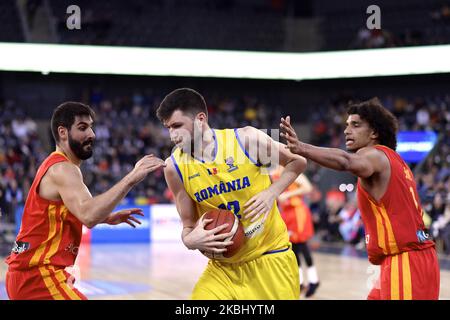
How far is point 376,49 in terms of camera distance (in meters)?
19.1

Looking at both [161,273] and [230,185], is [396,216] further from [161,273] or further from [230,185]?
[161,273]

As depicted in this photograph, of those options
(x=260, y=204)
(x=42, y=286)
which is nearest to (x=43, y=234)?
(x=42, y=286)

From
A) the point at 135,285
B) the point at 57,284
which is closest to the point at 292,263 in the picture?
the point at 57,284

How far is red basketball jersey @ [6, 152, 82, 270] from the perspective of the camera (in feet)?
12.3

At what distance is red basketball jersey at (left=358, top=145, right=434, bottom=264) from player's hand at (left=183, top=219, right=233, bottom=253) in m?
0.86

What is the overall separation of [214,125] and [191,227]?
16721 millimetres

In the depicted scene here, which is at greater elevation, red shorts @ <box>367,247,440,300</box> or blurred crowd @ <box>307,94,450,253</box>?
blurred crowd @ <box>307,94,450,253</box>

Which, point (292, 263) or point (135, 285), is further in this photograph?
point (135, 285)

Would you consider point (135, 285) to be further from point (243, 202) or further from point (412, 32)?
point (412, 32)

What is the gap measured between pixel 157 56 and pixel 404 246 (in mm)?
15947

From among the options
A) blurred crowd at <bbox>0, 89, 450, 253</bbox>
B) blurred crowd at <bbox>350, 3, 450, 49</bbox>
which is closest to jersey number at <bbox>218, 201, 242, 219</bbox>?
blurred crowd at <bbox>0, 89, 450, 253</bbox>

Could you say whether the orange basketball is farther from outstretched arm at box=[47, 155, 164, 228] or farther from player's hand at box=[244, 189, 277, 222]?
outstretched arm at box=[47, 155, 164, 228]

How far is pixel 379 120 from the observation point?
4059mm

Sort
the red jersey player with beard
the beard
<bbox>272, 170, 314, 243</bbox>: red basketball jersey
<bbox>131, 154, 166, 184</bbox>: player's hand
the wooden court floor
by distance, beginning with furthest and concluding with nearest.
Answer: <bbox>272, 170, 314, 243</bbox>: red basketball jersey, the wooden court floor, the beard, the red jersey player with beard, <bbox>131, 154, 166, 184</bbox>: player's hand
